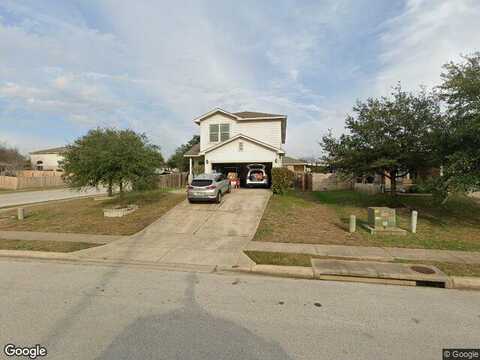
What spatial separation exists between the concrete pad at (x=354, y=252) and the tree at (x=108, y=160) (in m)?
8.38

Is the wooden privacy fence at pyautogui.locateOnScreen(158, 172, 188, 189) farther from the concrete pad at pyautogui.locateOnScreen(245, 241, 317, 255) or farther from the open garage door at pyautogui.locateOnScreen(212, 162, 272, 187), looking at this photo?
the concrete pad at pyautogui.locateOnScreen(245, 241, 317, 255)

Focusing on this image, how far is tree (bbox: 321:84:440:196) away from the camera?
11.2 metres

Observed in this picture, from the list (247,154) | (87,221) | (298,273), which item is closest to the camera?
(298,273)

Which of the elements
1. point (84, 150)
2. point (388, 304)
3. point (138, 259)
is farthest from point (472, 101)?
point (84, 150)

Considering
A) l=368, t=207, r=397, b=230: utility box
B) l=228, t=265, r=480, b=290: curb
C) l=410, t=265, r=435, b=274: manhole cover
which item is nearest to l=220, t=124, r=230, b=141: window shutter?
l=368, t=207, r=397, b=230: utility box

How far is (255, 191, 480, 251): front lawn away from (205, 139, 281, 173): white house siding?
15.3 feet

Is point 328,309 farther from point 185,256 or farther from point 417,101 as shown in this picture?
point 417,101

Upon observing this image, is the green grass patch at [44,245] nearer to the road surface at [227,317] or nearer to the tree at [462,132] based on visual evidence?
the road surface at [227,317]

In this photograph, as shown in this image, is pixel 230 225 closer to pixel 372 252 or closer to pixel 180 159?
pixel 372 252

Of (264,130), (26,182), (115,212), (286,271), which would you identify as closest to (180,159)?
(26,182)

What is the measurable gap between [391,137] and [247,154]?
31.1 feet

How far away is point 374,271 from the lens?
17.3 ft

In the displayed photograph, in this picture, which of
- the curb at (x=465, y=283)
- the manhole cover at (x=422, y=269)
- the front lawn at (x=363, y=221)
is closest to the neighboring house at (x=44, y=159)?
the front lawn at (x=363, y=221)

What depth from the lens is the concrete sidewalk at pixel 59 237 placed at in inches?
309
